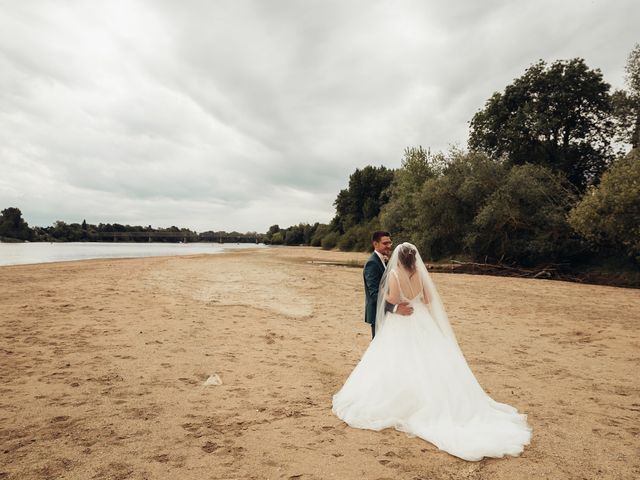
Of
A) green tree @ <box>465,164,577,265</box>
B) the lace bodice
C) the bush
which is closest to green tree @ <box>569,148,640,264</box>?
green tree @ <box>465,164,577,265</box>

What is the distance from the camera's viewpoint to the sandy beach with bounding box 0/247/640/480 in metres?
3.55

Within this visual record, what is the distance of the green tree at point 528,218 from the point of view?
995 inches

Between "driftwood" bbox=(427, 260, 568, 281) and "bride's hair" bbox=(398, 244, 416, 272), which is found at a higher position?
"bride's hair" bbox=(398, 244, 416, 272)

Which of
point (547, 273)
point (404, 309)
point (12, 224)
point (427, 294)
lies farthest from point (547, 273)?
point (12, 224)

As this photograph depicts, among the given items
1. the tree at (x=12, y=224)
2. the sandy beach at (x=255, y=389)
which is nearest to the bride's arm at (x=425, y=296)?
the sandy beach at (x=255, y=389)

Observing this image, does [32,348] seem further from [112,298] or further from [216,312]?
[112,298]

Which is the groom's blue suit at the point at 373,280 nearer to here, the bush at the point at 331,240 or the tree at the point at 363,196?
the tree at the point at 363,196

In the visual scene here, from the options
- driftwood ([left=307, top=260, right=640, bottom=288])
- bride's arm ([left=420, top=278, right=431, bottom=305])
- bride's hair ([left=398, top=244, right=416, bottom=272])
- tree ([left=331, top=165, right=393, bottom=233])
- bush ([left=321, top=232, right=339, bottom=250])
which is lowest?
driftwood ([left=307, top=260, right=640, bottom=288])

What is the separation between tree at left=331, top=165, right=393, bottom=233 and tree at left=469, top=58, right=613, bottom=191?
33390 millimetres

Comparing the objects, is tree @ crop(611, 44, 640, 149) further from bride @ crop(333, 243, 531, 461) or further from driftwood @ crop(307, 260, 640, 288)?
bride @ crop(333, 243, 531, 461)

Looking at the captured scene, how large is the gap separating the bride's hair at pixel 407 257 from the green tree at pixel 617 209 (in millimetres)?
19731

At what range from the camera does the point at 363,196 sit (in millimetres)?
72812

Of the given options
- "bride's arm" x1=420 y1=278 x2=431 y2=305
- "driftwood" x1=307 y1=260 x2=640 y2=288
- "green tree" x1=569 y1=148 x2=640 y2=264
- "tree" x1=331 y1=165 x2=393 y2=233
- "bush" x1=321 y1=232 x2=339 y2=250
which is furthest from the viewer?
"bush" x1=321 y1=232 x2=339 y2=250

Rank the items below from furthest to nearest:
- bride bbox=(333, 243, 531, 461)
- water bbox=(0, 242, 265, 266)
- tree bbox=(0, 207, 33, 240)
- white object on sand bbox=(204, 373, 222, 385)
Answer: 1. tree bbox=(0, 207, 33, 240)
2. water bbox=(0, 242, 265, 266)
3. white object on sand bbox=(204, 373, 222, 385)
4. bride bbox=(333, 243, 531, 461)
